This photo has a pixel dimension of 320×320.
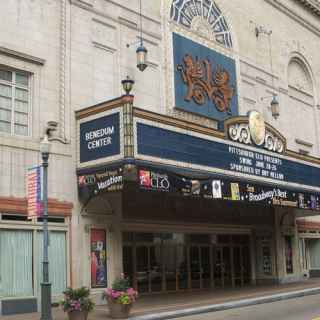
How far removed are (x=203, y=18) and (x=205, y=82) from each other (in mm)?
3334

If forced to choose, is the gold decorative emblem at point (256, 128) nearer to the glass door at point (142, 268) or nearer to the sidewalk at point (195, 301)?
the sidewalk at point (195, 301)

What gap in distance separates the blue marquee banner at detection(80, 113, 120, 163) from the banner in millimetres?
1337

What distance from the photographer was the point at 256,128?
85.9ft

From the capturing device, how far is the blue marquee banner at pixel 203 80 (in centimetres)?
2706

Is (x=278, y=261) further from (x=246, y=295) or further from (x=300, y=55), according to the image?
(x=300, y=55)

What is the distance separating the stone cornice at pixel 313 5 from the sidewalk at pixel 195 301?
63.0ft

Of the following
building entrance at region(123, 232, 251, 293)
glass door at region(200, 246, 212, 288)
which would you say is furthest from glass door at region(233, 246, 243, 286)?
glass door at region(200, 246, 212, 288)

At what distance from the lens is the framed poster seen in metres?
21.6

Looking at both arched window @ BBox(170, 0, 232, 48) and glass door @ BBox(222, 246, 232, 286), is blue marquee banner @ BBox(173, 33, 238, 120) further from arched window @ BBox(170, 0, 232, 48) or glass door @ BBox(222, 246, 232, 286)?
glass door @ BBox(222, 246, 232, 286)

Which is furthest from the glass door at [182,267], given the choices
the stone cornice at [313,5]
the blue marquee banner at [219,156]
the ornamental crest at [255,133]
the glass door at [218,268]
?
the stone cornice at [313,5]

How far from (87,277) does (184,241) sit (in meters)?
7.88

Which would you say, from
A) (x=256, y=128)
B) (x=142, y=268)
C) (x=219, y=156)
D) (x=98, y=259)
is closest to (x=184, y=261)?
(x=142, y=268)

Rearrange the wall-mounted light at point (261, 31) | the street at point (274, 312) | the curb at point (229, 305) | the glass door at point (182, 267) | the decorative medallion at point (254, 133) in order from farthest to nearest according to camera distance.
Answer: the wall-mounted light at point (261, 31) → the glass door at point (182, 267) → the decorative medallion at point (254, 133) → the curb at point (229, 305) → the street at point (274, 312)

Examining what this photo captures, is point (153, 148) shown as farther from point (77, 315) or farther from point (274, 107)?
point (274, 107)
